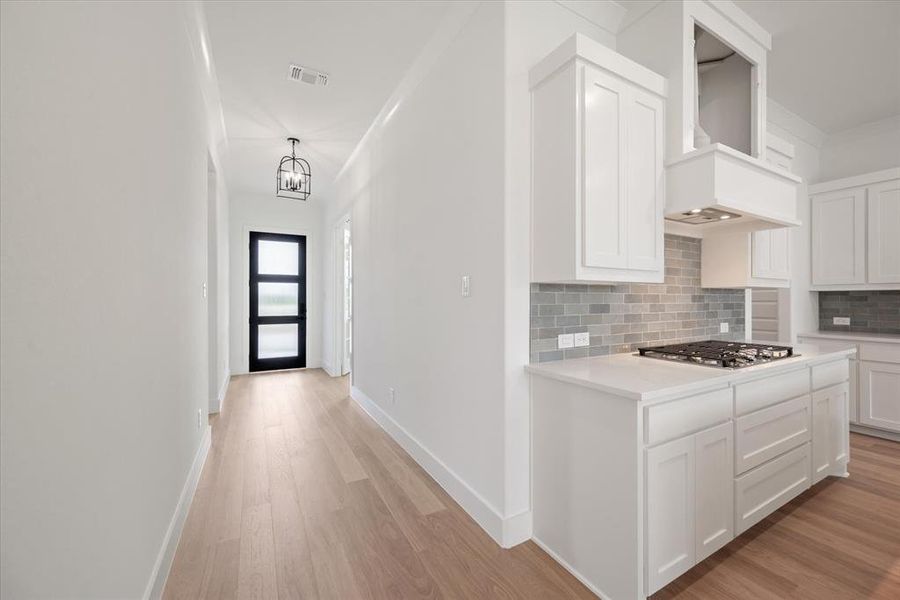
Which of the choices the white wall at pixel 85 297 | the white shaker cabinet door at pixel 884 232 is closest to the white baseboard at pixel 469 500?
the white wall at pixel 85 297

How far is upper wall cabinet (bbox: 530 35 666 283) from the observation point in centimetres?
176

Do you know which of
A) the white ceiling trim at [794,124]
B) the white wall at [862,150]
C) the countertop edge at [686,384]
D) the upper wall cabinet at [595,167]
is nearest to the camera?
the countertop edge at [686,384]

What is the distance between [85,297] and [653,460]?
194 cm

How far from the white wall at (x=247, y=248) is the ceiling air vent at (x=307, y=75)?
3471 millimetres

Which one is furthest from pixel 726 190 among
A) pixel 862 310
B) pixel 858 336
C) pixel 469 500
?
pixel 862 310

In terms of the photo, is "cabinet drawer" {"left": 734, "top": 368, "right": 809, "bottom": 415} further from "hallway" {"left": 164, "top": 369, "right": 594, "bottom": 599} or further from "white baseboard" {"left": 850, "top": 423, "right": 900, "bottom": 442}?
"white baseboard" {"left": 850, "top": 423, "right": 900, "bottom": 442}

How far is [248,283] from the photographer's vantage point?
604 centimetres

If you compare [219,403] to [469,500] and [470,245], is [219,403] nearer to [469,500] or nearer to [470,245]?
[469,500]

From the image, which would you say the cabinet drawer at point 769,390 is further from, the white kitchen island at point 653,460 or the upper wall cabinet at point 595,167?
the upper wall cabinet at point 595,167

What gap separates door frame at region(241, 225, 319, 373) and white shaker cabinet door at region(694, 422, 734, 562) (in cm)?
598

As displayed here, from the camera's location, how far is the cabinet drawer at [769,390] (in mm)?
1836

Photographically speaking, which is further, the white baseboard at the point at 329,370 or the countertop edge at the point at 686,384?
the white baseboard at the point at 329,370

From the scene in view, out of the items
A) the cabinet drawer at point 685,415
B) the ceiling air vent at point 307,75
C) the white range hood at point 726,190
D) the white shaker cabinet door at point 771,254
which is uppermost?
the ceiling air vent at point 307,75

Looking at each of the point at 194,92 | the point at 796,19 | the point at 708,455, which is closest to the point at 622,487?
the point at 708,455
